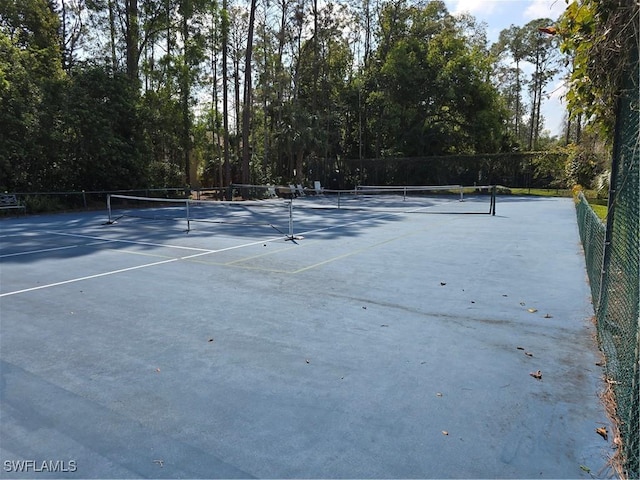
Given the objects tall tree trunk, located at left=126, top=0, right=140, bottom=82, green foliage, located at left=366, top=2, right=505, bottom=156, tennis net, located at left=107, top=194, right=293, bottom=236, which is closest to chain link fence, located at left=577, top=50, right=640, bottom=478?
tennis net, located at left=107, top=194, right=293, bottom=236

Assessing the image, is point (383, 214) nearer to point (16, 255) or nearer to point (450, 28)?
point (16, 255)

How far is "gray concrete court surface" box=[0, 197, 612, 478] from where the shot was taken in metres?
2.50

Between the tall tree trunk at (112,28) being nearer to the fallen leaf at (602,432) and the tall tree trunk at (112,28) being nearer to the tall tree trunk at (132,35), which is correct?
the tall tree trunk at (132,35)

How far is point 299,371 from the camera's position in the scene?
360 centimetres

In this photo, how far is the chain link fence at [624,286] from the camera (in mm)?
2309

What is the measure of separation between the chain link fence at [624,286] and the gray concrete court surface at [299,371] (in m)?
0.20

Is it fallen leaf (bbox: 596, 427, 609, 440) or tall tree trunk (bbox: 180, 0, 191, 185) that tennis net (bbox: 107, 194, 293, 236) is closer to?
tall tree trunk (bbox: 180, 0, 191, 185)

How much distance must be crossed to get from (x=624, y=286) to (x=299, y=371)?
2842 millimetres

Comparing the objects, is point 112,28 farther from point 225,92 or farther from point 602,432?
point 602,432

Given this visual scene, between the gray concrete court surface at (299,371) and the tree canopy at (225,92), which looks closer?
the gray concrete court surface at (299,371)

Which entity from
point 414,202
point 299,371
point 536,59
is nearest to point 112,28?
point 414,202

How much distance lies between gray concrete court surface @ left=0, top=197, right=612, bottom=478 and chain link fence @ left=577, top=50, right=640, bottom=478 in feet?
0.64

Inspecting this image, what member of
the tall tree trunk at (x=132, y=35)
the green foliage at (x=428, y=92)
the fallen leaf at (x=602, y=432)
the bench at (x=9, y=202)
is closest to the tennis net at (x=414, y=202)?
the green foliage at (x=428, y=92)

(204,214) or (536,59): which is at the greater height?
(536,59)
